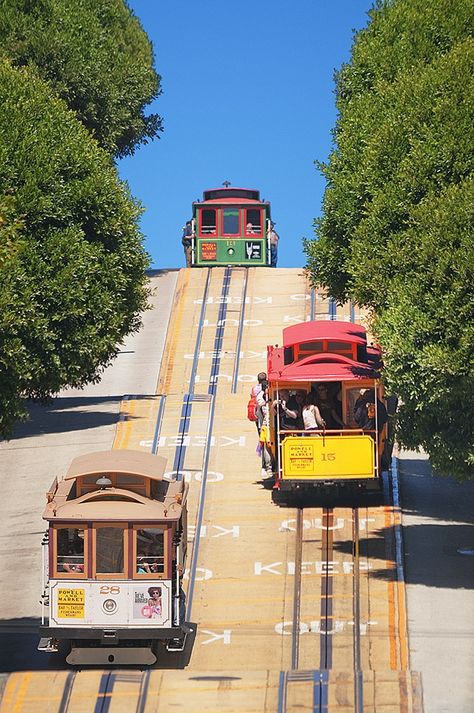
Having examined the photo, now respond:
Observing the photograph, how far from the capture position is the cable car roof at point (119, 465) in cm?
2527

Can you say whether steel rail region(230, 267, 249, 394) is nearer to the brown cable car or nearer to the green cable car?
the green cable car

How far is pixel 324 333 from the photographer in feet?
113

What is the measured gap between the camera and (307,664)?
82.2 feet

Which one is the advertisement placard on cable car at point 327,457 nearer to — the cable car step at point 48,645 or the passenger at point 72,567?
the passenger at point 72,567

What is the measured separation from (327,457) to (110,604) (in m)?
9.20

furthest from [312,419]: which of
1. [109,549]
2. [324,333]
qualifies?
[109,549]

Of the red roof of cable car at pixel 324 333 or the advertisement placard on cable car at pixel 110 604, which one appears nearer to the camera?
the advertisement placard on cable car at pixel 110 604

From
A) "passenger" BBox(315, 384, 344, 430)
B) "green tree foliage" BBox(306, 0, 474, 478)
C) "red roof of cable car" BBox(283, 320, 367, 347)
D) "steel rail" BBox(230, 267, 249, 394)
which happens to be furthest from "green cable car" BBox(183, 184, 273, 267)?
"passenger" BBox(315, 384, 344, 430)

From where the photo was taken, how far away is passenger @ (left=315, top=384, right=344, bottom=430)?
33.5 m

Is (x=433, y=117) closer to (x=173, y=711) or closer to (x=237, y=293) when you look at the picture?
(x=173, y=711)

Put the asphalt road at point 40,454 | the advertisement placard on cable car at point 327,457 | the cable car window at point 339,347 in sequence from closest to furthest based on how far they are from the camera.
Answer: the asphalt road at point 40,454
the advertisement placard on cable car at point 327,457
the cable car window at point 339,347

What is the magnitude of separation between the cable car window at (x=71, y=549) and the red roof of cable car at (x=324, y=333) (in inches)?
426

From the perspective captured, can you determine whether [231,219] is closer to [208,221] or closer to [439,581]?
[208,221]

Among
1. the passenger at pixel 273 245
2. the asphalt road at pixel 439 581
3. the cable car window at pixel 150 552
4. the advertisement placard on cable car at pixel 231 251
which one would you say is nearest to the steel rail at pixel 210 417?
the advertisement placard on cable car at pixel 231 251
